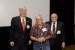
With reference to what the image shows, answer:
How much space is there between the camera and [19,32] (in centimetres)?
403

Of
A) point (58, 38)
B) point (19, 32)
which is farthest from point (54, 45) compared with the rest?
point (19, 32)

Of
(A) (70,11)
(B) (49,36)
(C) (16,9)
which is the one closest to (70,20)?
(A) (70,11)

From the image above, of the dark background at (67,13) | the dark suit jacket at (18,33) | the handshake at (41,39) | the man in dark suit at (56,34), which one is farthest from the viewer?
the dark background at (67,13)

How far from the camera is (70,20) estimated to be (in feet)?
25.3

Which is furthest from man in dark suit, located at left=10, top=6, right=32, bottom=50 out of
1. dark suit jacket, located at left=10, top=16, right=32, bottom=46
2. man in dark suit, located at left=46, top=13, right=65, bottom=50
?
man in dark suit, located at left=46, top=13, right=65, bottom=50

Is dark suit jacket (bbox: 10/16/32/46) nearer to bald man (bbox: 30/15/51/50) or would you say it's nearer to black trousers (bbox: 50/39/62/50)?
bald man (bbox: 30/15/51/50)

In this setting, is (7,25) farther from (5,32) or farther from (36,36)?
(36,36)

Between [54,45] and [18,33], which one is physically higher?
[18,33]

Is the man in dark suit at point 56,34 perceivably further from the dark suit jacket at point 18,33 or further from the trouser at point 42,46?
the dark suit jacket at point 18,33

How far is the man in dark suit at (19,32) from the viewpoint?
4.03 meters

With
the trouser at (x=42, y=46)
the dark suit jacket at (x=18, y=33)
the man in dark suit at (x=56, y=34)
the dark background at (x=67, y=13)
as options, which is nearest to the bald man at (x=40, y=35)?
the trouser at (x=42, y=46)

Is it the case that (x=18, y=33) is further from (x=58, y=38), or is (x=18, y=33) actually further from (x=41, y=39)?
(x=58, y=38)

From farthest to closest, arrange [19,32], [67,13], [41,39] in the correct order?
1. [67,13]
2. [19,32]
3. [41,39]

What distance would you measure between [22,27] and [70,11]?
3961 millimetres
